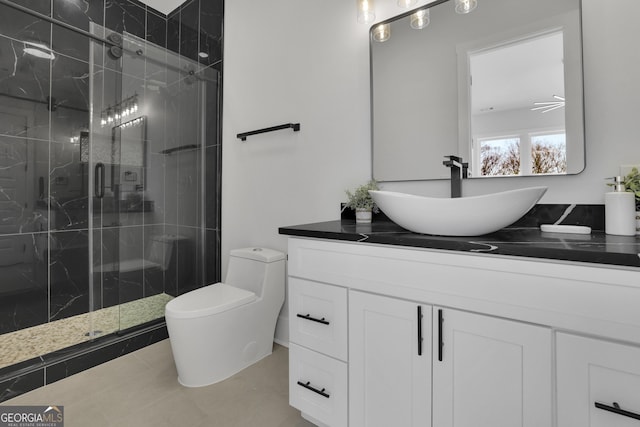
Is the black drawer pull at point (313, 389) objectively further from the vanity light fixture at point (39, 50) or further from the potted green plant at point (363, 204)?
the vanity light fixture at point (39, 50)

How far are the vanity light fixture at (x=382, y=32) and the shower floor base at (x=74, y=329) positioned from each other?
233 centimetres

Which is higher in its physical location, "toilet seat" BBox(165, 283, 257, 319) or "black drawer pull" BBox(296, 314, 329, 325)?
"black drawer pull" BBox(296, 314, 329, 325)

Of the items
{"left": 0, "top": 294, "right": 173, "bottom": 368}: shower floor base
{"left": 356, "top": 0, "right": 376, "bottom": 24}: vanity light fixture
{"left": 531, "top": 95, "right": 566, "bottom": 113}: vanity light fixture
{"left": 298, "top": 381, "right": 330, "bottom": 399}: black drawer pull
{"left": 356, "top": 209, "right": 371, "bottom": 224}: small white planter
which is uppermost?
{"left": 356, "top": 0, "right": 376, "bottom": 24}: vanity light fixture

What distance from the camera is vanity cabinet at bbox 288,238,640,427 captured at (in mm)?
712

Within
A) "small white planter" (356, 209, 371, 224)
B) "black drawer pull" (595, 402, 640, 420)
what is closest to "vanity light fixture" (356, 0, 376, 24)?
"small white planter" (356, 209, 371, 224)

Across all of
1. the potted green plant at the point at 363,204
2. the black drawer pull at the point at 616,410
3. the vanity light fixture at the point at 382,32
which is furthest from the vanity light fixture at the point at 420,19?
the black drawer pull at the point at 616,410

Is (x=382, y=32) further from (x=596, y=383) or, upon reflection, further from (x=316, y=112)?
(x=596, y=383)

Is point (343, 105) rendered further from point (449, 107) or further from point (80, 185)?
point (80, 185)

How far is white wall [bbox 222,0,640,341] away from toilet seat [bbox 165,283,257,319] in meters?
0.43

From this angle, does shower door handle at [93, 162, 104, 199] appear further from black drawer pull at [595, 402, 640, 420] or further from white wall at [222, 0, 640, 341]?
black drawer pull at [595, 402, 640, 420]

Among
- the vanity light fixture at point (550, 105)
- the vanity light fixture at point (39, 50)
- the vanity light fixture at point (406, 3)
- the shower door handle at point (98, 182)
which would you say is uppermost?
the vanity light fixture at point (39, 50)

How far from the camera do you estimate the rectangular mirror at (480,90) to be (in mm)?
1140

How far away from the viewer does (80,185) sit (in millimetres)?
2301

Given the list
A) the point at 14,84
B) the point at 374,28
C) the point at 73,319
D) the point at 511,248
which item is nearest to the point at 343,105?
the point at 374,28
